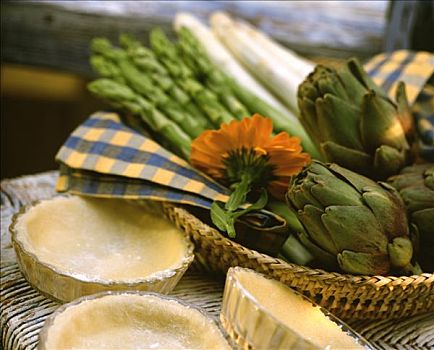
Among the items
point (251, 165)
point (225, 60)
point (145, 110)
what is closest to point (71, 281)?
point (251, 165)

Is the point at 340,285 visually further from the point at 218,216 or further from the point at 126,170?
the point at 126,170

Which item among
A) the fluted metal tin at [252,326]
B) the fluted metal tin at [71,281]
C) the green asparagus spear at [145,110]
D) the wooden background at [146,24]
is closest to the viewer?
the fluted metal tin at [252,326]

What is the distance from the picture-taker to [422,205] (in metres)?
1.00

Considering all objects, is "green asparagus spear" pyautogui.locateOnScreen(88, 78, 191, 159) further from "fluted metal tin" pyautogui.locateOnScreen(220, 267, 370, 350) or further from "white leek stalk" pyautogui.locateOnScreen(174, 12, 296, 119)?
"fluted metal tin" pyautogui.locateOnScreen(220, 267, 370, 350)

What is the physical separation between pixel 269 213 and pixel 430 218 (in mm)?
235

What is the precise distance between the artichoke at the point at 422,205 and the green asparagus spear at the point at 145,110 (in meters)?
0.39

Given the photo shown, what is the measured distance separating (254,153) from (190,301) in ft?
0.82

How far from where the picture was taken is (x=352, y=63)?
3.82ft

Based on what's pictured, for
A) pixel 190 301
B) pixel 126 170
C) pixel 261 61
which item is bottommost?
pixel 190 301

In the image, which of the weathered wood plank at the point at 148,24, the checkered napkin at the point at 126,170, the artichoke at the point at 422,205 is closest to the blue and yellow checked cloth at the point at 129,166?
the checkered napkin at the point at 126,170

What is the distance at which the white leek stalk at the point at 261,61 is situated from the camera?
142 centimetres

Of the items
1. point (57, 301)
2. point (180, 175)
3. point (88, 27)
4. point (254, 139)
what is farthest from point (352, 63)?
point (88, 27)

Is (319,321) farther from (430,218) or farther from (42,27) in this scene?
(42,27)

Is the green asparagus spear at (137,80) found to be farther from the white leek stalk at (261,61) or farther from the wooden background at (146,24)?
the wooden background at (146,24)
